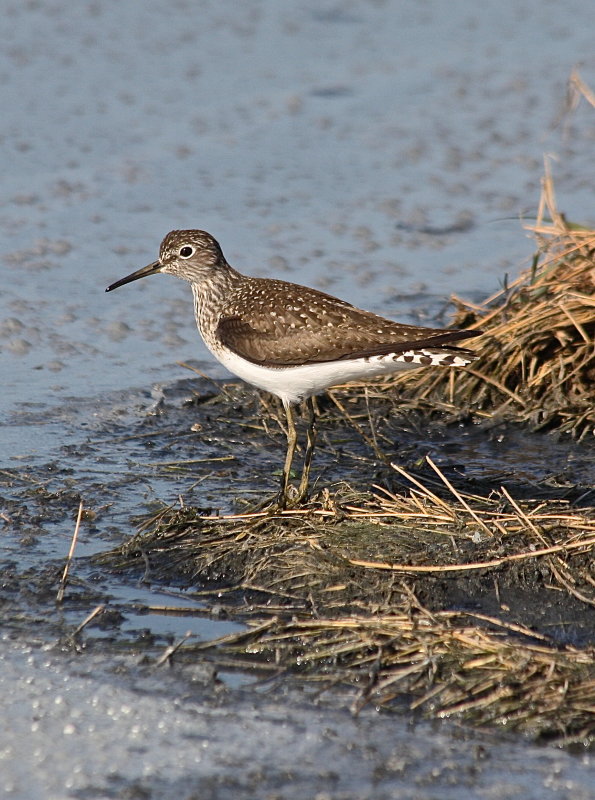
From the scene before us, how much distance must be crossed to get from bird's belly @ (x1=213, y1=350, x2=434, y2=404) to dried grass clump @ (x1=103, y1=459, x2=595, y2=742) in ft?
1.74

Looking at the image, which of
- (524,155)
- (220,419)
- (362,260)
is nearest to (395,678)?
(220,419)

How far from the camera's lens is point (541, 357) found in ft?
24.2

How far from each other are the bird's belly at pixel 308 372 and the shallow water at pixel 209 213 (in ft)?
2.27

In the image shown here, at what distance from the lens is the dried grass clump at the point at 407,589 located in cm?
447

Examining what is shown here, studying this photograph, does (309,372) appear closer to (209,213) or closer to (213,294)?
(213,294)

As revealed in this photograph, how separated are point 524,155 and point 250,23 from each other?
3948mm

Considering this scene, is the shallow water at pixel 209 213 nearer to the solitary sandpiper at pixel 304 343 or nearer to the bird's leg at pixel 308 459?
the bird's leg at pixel 308 459

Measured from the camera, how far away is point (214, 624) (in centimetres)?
500

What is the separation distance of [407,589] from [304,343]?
138 cm

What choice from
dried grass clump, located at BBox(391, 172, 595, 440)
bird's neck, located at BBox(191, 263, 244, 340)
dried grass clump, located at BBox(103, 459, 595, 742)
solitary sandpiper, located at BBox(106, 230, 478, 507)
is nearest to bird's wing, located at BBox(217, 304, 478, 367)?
solitary sandpiper, located at BBox(106, 230, 478, 507)

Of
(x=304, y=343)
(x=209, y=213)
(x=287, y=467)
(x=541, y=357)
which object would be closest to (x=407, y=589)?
(x=287, y=467)

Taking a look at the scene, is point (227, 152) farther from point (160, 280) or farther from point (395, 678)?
point (395, 678)

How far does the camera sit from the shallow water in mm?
4980

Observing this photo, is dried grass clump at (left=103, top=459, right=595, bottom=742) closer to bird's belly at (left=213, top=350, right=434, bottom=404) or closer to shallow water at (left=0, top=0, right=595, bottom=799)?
shallow water at (left=0, top=0, right=595, bottom=799)
